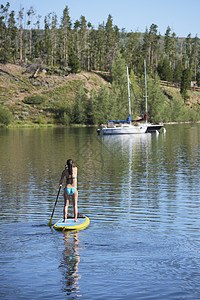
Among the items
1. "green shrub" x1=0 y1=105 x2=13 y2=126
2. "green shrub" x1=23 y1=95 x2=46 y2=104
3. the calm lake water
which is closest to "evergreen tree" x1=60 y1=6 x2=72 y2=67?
"green shrub" x1=23 y1=95 x2=46 y2=104

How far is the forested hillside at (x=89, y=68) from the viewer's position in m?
124

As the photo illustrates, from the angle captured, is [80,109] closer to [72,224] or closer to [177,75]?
[177,75]

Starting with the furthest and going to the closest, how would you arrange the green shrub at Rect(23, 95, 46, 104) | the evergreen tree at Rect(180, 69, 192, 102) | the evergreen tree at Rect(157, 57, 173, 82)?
the evergreen tree at Rect(157, 57, 173, 82) < the evergreen tree at Rect(180, 69, 192, 102) < the green shrub at Rect(23, 95, 46, 104)

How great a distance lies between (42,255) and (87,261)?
150cm

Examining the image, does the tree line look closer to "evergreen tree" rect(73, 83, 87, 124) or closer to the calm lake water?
"evergreen tree" rect(73, 83, 87, 124)

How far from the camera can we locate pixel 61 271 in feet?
37.4

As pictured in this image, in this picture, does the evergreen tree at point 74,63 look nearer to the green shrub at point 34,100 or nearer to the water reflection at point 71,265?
the green shrub at point 34,100

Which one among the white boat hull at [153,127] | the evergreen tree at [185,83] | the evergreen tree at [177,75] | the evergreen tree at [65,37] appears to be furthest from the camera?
the evergreen tree at [177,75]

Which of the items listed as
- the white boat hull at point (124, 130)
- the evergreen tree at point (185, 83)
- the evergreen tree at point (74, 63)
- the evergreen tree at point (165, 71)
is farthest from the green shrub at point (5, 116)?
the evergreen tree at point (165, 71)

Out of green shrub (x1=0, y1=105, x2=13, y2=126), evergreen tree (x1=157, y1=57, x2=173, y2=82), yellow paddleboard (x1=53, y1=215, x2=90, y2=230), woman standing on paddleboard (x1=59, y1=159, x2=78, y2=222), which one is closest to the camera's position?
yellow paddleboard (x1=53, y1=215, x2=90, y2=230)

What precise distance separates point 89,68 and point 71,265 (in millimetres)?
158940

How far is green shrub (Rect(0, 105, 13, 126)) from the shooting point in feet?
365

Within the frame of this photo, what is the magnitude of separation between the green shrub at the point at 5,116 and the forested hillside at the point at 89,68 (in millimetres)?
593

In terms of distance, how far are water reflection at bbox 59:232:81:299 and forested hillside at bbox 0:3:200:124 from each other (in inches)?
3973
